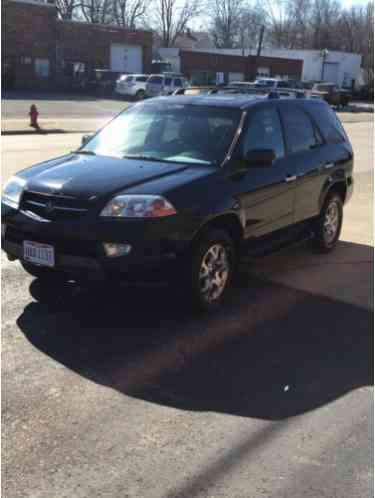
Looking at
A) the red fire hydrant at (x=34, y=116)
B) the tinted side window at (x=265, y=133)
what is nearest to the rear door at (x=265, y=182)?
the tinted side window at (x=265, y=133)

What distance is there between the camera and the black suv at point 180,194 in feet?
15.0

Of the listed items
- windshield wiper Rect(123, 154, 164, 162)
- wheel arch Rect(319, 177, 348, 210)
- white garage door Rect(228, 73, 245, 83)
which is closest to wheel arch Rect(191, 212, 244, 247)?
windshield wiper Rect(123, 154, 164, 162)

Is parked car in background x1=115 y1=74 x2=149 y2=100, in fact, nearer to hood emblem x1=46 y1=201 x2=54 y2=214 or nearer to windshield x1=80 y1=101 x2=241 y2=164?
windshield x1=80 y1=101 x2=241 y2=164

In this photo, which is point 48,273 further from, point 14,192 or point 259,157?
point 259,157

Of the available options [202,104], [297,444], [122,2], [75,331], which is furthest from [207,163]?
[122,2]

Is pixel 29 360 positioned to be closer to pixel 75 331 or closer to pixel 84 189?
pixel 75 331

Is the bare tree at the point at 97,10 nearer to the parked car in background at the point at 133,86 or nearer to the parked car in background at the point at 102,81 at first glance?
the parked car in background at the point at 102,81

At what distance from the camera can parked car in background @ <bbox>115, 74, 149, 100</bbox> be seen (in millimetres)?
43000

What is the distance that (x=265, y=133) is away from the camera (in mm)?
5934

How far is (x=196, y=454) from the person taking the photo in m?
3.22

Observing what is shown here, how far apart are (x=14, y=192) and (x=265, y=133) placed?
7.83 ft

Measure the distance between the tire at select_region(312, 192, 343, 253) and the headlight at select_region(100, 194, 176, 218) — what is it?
2814mm

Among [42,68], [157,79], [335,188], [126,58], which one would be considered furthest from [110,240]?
[126,58]

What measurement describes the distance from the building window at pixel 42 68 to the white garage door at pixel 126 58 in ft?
21.9
